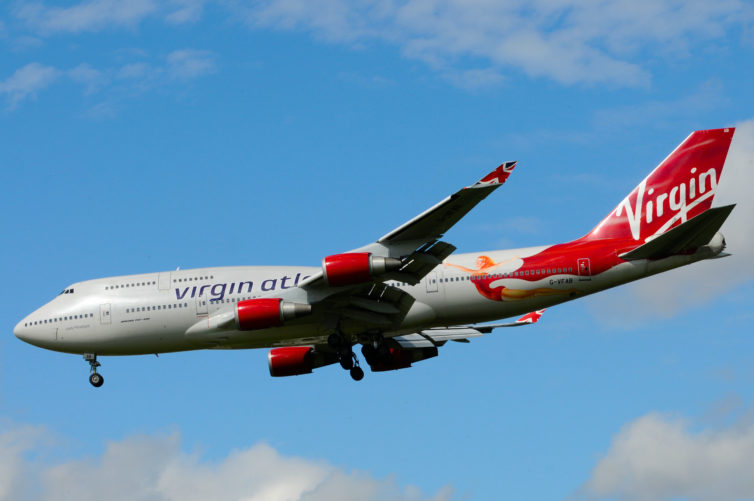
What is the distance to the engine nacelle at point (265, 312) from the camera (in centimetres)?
3759

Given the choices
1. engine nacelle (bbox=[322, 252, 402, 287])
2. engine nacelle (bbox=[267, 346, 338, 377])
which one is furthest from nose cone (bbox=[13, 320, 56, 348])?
engine nacelle (bbox=[322, 252, 402, 287])

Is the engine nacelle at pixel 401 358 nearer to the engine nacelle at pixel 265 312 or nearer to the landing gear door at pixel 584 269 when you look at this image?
the engine nacelle at pixel 265 312

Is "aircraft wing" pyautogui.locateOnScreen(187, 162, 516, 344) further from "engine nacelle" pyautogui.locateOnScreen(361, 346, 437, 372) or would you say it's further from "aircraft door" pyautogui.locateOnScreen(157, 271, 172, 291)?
"engine nacelle" pyautogui.locateOnScreen(361, 346, 437, 372)

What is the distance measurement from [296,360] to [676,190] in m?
17.9

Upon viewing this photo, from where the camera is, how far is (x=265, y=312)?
37.6 metres

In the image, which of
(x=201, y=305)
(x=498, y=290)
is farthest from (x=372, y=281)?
(x=201, y=305)

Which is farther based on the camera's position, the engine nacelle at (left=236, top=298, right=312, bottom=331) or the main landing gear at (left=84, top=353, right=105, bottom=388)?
the main landing gear at (left=84, top=353, right=105, bottom=388)

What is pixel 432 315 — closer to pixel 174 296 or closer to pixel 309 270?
pixel 309 270

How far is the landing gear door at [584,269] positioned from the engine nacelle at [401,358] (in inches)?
350

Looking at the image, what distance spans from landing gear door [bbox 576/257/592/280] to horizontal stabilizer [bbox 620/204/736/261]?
1.32 m

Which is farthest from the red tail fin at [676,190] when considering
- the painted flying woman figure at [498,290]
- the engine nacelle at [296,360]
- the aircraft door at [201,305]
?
the aircraft door at [201,305]

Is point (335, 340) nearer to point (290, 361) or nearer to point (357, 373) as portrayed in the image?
point (357, 373)

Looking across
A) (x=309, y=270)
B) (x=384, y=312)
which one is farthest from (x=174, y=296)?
(x=384, y=312)

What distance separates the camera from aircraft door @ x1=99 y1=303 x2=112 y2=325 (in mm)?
41719
